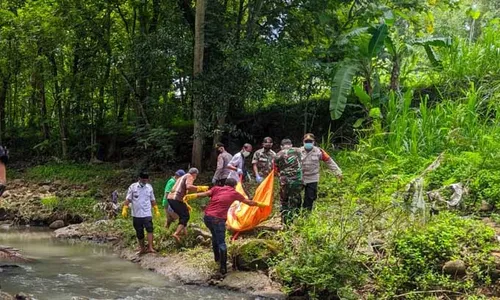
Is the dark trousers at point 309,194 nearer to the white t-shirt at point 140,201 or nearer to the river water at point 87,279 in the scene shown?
the river water at point 87,279

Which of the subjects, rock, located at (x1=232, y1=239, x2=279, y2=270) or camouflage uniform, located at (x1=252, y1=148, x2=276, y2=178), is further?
camouflage uniform, located at (x1=252, y1=148, x2=276, y2=178)

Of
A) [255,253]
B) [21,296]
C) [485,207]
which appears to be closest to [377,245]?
[255,253]

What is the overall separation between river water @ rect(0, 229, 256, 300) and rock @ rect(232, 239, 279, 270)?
565 mm

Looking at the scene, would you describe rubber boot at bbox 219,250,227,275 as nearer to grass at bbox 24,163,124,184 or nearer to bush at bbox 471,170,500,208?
bush at bbox 471,170,500,208

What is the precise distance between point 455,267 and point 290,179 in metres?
3.09

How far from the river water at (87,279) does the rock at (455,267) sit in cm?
261

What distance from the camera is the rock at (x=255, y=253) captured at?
7.94 meters

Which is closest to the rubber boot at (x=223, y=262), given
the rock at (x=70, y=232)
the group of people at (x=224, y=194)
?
the group of people at (x=224, y=194)

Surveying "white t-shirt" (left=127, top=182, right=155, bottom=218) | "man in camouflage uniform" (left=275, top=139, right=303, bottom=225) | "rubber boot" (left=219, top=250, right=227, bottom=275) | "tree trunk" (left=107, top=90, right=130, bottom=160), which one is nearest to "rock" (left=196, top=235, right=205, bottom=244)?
"white t-shirt" (left=127, top=182, right=155, bottom=218)

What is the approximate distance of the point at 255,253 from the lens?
7984mm

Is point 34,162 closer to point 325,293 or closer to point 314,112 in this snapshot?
point 314,112

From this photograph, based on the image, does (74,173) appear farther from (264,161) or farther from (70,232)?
(264,161)

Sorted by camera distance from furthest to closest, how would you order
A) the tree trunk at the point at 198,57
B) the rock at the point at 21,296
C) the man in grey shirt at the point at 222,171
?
1. the tree trunk at the point at 198,57
2. the man in grey shirt at the point at 222,171
3. the rock at the point at 21,296

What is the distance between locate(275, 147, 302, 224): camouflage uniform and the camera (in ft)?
28.8
